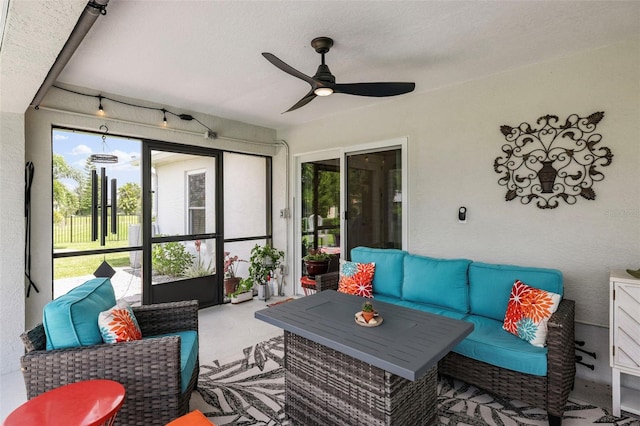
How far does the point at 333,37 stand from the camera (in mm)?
2412

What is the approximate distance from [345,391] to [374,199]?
2602 mm

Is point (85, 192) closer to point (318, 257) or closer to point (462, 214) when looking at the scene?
point (318, 257)

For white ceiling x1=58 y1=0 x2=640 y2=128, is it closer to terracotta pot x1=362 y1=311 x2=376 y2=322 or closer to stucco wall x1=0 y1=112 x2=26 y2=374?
stucco wall x1=0 y1=112 x2=26 y2=374

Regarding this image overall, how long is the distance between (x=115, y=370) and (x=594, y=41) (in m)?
3.96

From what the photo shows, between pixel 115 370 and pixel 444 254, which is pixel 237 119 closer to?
pixel 444 254

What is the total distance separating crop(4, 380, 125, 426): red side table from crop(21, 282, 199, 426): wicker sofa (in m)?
0.12

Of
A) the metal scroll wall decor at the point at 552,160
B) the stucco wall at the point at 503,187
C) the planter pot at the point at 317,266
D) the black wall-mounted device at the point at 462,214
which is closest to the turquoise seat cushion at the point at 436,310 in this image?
the stucco wall at the point at 503,187

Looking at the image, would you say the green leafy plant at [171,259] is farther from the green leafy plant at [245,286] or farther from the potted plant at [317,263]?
the potted plant at [317,263]

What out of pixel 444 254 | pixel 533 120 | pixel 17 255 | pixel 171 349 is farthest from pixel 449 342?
pixel 17 255

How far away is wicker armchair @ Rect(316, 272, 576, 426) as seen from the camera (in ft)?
6.83

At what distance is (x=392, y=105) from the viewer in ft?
12.8

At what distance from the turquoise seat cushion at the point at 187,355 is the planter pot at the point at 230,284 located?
96.8 inches

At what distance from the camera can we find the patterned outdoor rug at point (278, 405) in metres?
2.21

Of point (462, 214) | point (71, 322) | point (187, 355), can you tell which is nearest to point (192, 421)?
point (187, 355)
